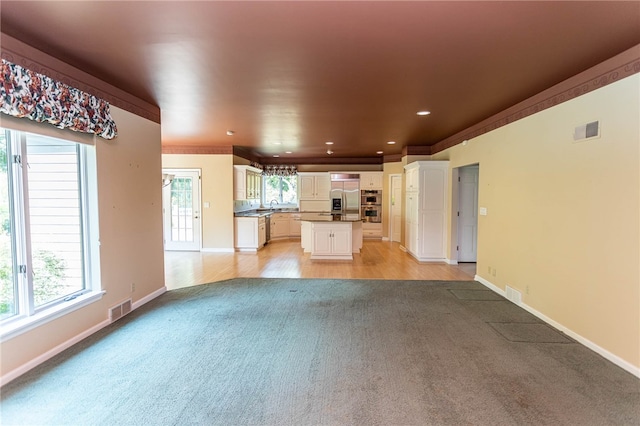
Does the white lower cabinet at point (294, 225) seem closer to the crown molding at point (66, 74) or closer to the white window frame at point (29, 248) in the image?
the crown molding at point (66, 74)

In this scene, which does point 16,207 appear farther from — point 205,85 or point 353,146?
point 353,146

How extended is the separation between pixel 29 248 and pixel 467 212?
23.0 ft

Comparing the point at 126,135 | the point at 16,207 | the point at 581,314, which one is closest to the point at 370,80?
the point at 126,135

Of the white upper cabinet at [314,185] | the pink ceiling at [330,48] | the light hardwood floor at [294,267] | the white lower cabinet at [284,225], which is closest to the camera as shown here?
the pink ceiling at [330,48]

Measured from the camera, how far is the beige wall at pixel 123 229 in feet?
9.84

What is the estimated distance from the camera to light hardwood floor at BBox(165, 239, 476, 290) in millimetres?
5773

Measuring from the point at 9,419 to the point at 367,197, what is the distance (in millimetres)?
9091

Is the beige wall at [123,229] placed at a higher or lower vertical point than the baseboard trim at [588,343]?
higher

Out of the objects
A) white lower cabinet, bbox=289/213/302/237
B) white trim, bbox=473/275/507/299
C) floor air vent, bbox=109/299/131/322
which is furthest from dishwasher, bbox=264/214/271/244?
white trim, bbox=473/275/507/299

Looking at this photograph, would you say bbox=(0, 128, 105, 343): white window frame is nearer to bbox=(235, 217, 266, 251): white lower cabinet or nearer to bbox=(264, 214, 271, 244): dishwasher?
bbox=(235, 217, 266, 251): white lower cabinet

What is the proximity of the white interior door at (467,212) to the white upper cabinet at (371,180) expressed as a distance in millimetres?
3566

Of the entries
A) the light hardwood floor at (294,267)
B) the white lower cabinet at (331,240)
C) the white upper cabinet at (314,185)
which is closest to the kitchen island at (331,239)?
the white lower cabinet at (331,240)

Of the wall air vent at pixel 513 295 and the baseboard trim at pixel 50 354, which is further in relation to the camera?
the wall air vent at pixel 513 295

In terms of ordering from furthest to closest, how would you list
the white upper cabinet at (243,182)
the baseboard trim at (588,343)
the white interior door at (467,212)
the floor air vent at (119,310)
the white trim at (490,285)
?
1. the white upper cabinet at (243,182)
2. the white interior door at (467,212)
3. the white trim at (490,285)
4. the floor air vent at (119,310)
5. the baseboard trim at (588,343)
